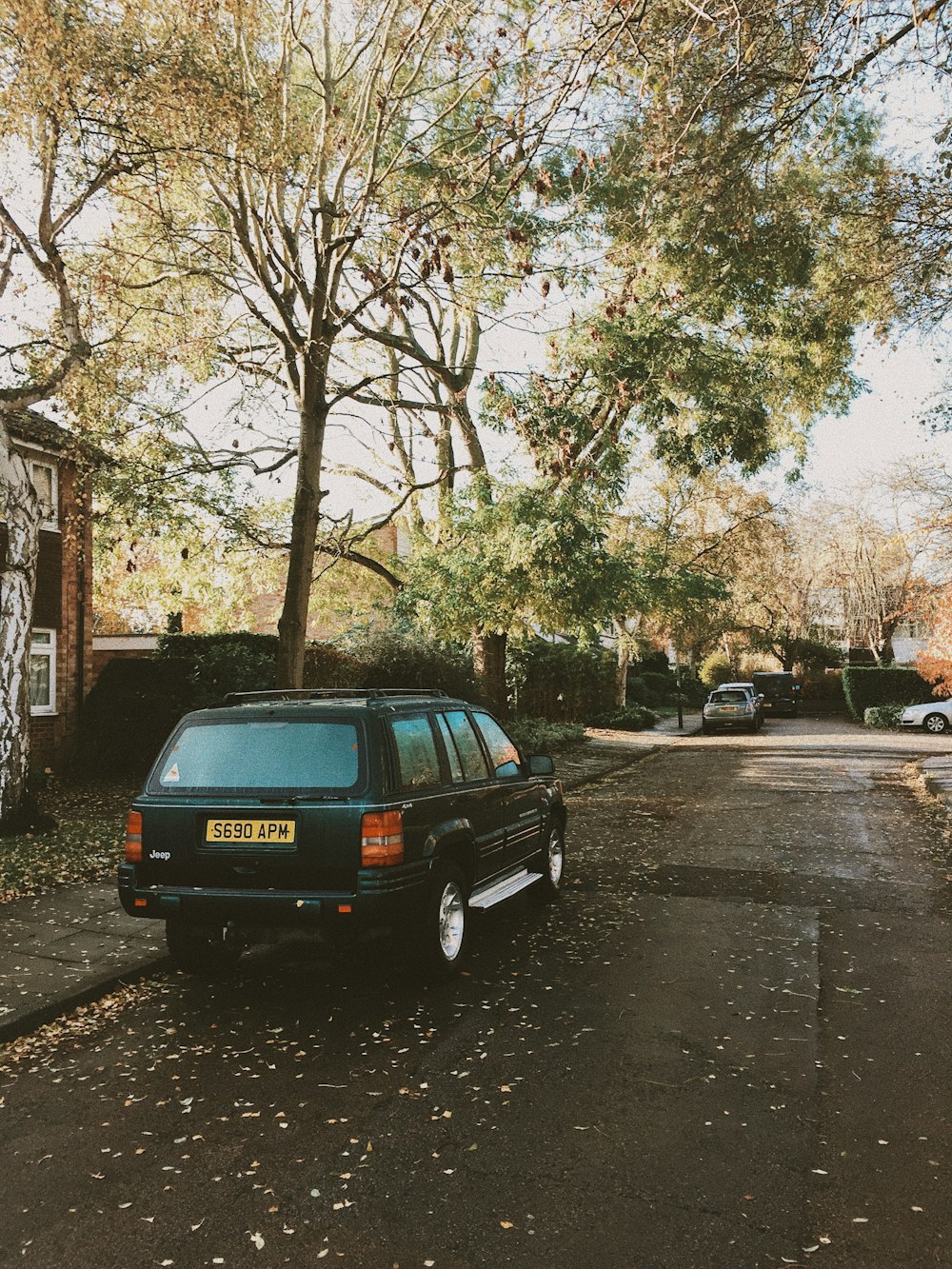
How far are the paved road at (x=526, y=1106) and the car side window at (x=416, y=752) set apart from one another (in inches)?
46.8

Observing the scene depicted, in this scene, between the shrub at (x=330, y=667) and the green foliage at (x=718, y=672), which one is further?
the green foliage at (x=718, y=672)

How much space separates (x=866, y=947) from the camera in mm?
6668

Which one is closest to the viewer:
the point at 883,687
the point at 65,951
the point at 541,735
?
the point at 65,951

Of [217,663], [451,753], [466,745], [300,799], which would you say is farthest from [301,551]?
[300,799]

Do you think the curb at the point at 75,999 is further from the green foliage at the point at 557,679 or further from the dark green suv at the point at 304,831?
the green foliage at the point at 557,679

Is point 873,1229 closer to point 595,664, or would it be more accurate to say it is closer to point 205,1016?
point 205,1016

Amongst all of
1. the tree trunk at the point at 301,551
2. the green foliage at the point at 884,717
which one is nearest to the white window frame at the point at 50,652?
the tree trunk at the point at 301,551

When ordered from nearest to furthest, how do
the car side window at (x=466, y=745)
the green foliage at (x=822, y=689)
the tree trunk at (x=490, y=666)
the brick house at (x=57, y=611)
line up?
the car side window at (x=466, y=745), the brick house at (x=57, y=611), the tree trunk at (x=490, y=666), the green foliage at (x=822, y=689)

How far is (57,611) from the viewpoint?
57.7ft

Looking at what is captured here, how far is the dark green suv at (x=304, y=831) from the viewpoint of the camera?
5.25 meters

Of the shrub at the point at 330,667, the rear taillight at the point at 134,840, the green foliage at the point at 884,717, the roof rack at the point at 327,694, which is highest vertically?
the shrub at the point at 330,667

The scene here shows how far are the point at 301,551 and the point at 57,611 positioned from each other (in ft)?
22.0

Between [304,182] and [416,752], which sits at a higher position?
[304,182]

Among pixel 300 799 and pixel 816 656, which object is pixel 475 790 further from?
pixel 816 656
